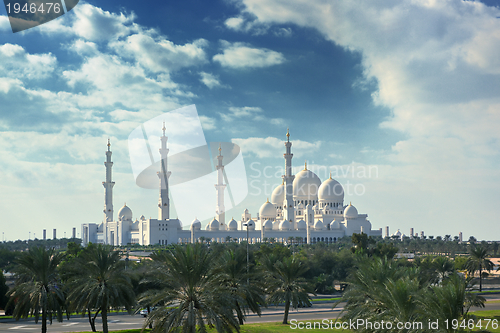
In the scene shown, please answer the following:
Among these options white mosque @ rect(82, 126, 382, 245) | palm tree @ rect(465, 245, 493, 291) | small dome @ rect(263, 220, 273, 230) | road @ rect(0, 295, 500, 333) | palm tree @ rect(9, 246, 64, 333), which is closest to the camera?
palm tree @ rect(9, 246, 64, 333)

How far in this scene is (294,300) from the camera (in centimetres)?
2658

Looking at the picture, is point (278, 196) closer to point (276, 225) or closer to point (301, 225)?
point (276, 225)

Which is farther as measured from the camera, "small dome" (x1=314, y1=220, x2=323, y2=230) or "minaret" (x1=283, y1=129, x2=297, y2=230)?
"small dome" (x1=314, y1=220, x2=323, y2=230)

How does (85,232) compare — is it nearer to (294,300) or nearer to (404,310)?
(294,300)

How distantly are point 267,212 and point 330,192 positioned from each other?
42.6ft

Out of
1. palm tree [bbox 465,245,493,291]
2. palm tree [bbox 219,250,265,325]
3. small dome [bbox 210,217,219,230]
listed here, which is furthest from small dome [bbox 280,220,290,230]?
palm tree [bbox 219,250,265,325]

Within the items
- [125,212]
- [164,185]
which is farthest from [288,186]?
[125,212]

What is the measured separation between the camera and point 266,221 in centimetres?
9056

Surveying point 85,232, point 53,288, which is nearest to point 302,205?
point 85,232

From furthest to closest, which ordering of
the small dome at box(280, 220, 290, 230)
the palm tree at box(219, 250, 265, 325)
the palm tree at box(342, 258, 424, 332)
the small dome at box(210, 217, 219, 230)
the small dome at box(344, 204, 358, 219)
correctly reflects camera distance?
the small dome at box(344, 204, 358, 219) < the small dome at box(210, 217, 219, 230) < the small dome at box(280, 220, 290, 230) < the palm tree at box(219, 250, 265, 325) < the palm tree at box(342, 258, 424, 332)

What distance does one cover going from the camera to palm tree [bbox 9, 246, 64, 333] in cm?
2173

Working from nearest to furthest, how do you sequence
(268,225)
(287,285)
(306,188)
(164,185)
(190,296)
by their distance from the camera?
(190,296), (287,285), (164,185), (268,225), (306,188)

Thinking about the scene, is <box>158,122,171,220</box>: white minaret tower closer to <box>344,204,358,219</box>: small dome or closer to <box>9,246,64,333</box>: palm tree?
<box>344,204,358,219</box>: small dome

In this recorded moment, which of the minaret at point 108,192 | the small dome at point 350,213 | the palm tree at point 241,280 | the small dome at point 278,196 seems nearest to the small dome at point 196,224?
the minaret at point 108,192
